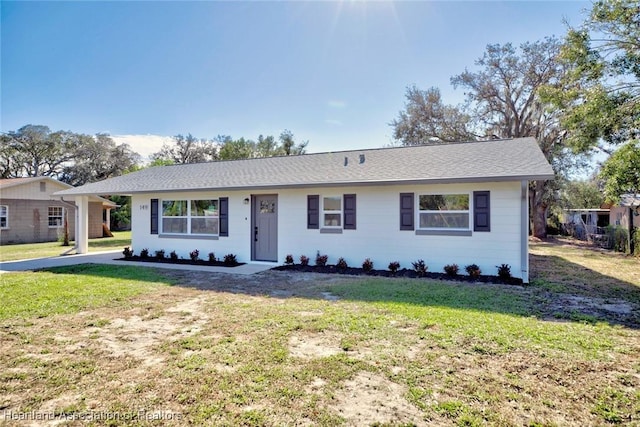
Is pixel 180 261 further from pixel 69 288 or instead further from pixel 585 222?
pixel 585 222

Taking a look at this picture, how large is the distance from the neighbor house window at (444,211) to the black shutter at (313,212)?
3017 mm

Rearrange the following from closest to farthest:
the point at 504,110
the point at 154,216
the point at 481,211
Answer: the point at 481,211 < the point at 154,216 < the point at 504,110

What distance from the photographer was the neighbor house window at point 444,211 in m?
9.04

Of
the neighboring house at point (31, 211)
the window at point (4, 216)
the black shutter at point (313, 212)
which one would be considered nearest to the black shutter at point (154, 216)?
the black shutter at point (313, 212)

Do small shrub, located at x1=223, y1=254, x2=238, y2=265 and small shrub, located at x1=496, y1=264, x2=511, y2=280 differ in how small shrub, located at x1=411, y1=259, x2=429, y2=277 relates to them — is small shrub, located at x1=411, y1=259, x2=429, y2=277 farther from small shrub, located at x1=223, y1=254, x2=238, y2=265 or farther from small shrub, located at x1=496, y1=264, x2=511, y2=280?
small shrub, located at x1=223, y1=254, x2=238, y2=265

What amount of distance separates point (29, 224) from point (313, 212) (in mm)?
18788

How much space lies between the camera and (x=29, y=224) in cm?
1972

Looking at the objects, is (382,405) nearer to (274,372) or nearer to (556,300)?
(274,372)

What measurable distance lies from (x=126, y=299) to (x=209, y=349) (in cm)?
346

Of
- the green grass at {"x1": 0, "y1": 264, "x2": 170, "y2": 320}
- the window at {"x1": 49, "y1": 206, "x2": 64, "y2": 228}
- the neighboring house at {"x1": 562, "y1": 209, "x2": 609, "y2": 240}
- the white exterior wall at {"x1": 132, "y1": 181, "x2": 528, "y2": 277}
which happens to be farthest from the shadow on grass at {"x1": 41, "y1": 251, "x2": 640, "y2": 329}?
the window at {"x1": 49, "y1": 206, "x2": 64, "y2": 228}

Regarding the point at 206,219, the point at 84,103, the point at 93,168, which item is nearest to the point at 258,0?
the point at 206,219

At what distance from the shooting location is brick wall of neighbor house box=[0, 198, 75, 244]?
18906 millimetres

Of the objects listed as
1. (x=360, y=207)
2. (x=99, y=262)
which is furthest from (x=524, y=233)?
(x=99, y=262)

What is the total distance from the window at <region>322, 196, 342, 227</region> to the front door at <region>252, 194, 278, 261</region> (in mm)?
1677
